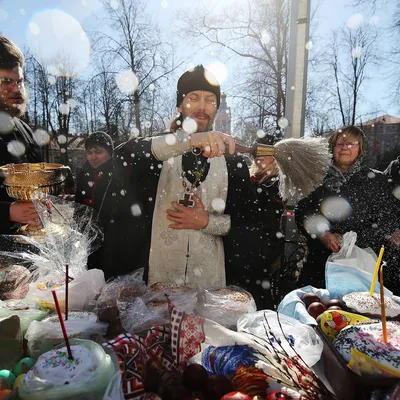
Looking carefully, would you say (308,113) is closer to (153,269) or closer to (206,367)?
(153,269)

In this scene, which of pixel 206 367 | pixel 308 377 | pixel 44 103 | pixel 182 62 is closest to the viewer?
pixel 308 377

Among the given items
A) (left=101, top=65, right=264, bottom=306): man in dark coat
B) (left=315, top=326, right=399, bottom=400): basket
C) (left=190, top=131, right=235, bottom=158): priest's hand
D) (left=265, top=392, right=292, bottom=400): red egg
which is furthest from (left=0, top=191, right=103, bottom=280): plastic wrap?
(left=315, top=326, right=399, bottom=400): basket

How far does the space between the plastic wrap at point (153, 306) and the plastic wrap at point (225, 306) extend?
0.05 metres

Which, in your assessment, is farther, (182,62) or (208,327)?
(182,62)

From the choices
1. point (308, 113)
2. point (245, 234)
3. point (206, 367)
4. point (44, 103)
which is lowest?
point (206, 367)

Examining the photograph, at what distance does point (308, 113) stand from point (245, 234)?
703 centimetres

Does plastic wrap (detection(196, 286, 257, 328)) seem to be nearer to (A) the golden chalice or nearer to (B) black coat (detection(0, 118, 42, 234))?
(A) the golden chalice

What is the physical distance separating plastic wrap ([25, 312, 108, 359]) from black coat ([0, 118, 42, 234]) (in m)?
0.81

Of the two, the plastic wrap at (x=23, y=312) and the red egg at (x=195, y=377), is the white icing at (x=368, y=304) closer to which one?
the red egg at (x=195, y=377)

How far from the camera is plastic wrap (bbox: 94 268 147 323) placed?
1184mm

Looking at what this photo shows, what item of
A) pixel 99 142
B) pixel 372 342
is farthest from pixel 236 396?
pixel 99 142

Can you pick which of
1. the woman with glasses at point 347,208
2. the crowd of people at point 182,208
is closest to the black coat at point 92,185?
the crowd of people at point 182,208

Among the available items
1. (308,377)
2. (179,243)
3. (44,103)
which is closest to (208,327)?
(308,377)

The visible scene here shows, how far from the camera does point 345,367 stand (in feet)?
2.77
